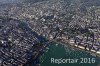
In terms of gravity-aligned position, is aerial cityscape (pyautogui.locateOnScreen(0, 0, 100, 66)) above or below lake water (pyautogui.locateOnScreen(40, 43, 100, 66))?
above

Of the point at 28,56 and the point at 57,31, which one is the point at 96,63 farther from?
the point at 57,31

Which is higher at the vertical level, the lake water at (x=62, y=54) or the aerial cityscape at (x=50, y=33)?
the aerial cityscape at (x=50, y=33)

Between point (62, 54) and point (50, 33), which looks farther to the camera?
point (50, 33)

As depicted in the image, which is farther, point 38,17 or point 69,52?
point 38,17

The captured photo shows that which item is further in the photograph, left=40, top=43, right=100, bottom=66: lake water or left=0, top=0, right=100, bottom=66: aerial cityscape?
left=0, top=0, right=100, bottom=66: aerial cityscape

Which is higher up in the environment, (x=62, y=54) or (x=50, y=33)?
(x=50, y=33)

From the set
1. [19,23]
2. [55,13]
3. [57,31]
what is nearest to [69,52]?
[57,31]

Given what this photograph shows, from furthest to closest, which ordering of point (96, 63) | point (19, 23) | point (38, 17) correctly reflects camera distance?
point (38, 17) → point (19, 23) → point (96, 63)

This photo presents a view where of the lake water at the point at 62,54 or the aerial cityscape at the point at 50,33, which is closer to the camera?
the lake water at the point at 62,54
